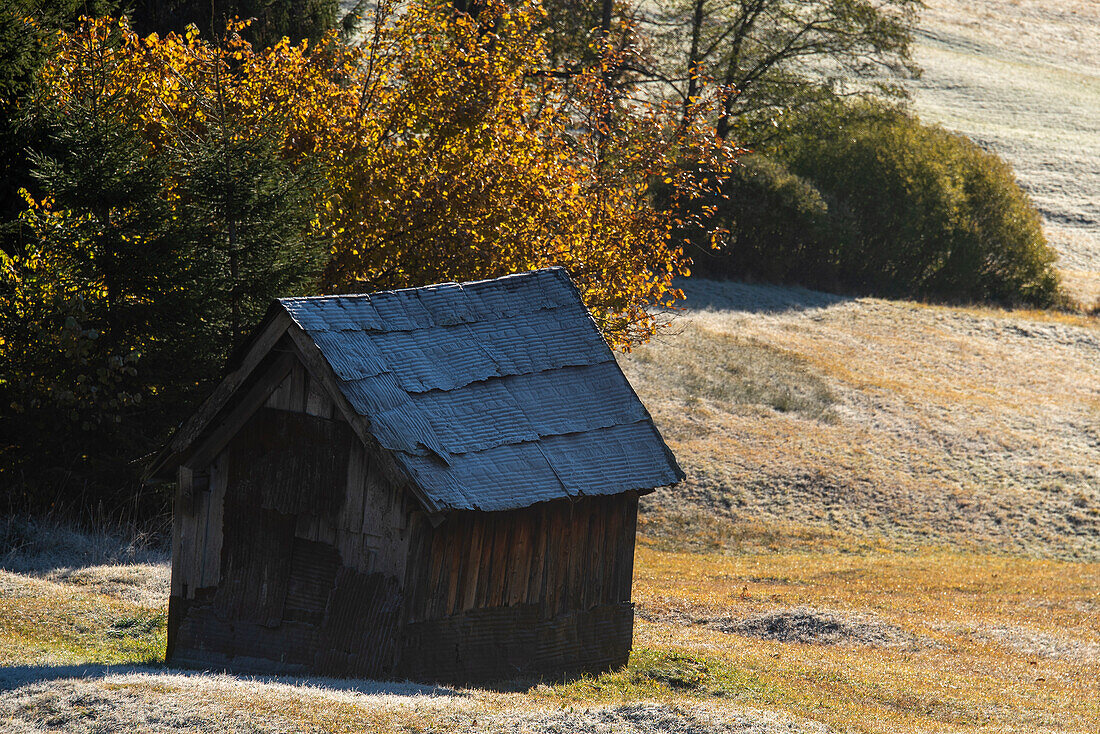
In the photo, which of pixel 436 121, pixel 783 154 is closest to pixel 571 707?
pixel 436 121

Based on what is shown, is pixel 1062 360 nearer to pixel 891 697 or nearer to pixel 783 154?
pixel 783 154

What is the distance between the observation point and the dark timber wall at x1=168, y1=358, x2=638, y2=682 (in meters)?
11.0

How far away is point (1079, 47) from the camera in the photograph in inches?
3905

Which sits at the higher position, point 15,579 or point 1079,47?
point 1079,47

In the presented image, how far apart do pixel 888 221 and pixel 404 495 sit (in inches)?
1628

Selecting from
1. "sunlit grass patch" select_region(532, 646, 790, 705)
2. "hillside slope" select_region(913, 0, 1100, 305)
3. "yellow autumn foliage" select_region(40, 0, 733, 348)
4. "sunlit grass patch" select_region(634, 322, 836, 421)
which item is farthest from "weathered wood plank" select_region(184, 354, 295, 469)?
"hillside slope" select_region(913, 0, 1100, 305)

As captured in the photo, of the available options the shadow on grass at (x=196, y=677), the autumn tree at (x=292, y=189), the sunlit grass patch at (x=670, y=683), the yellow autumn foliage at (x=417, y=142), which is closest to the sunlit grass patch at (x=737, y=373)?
the autumn tree at (x=292, y=189)

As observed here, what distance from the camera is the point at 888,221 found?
4816 cm

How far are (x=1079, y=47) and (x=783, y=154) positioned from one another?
65085 millimetres

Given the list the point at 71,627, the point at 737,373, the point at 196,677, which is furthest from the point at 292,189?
the point at 737,373

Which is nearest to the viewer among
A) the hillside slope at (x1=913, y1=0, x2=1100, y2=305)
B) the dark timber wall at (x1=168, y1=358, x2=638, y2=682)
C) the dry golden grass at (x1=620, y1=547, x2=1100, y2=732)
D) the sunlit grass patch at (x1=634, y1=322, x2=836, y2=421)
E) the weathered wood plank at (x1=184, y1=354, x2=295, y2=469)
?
the dark timber wall at (x1=168, y1=358, x2=638, y2=682)

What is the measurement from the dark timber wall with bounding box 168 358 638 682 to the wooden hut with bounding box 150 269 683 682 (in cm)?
2

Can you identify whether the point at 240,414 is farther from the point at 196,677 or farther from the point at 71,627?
the point at 71,627

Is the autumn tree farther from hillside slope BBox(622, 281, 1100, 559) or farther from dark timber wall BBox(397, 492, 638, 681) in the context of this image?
dark timber wall BBox(397, 492, 638, 681)
